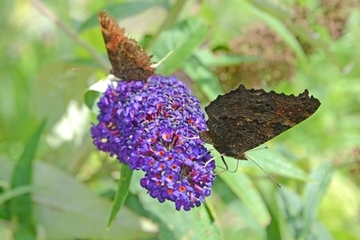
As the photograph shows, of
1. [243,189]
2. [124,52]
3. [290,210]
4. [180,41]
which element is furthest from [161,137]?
[290,210]

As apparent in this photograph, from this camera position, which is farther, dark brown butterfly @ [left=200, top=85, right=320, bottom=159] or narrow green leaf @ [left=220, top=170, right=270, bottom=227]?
narrow green leaf @ [left=220, top=170, right=270, bottom=227]

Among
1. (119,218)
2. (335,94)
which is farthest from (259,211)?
(335,94)

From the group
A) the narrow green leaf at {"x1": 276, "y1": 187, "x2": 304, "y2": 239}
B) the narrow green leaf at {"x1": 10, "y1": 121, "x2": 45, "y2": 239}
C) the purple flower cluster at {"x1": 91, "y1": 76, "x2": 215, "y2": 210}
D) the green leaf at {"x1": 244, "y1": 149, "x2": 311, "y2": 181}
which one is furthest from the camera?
the narrow green leaf at {"x1": 276, "y1": 187, "x2": 304, "y2": 239}

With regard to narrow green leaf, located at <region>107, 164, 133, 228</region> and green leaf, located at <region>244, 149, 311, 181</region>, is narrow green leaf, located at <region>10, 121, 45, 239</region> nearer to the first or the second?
narrow green leaf, located at <region>107, 164, 133, 228</region>

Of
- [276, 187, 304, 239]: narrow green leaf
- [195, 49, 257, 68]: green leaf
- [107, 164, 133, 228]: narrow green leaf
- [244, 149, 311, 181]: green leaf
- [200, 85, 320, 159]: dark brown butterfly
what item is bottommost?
[276, 187, 304, 239]: narrow green leaf

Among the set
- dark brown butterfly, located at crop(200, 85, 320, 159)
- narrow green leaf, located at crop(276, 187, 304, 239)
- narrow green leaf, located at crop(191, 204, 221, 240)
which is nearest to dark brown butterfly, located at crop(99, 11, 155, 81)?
dark brown butterfly, located at crop(200, 85, 320, 159)

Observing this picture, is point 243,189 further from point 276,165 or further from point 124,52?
point 124,52

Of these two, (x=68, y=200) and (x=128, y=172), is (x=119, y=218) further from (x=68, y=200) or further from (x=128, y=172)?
(x=128, y=172)

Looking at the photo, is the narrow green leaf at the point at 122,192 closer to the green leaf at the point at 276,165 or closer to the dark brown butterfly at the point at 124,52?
the dark brown butterfly at the point at 124,52
